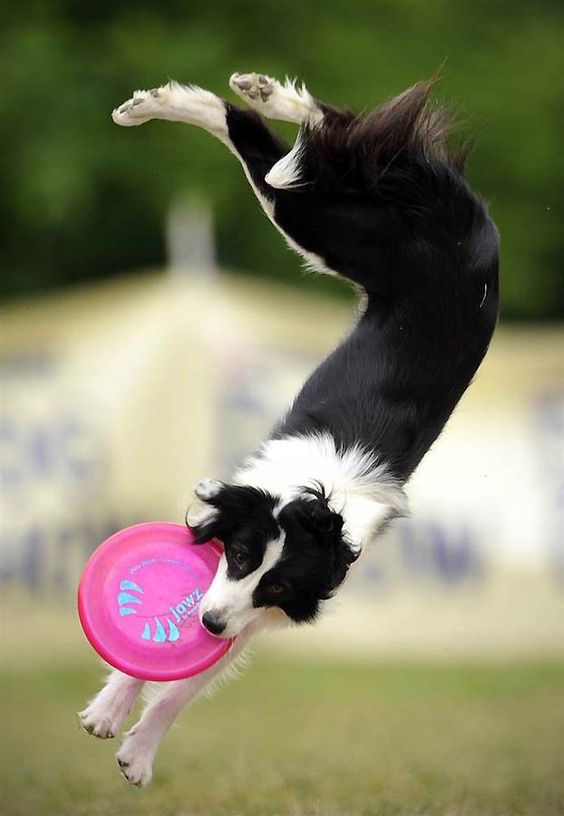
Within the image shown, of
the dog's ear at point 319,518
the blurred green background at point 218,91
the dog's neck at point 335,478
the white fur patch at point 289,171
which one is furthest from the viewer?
the blurred green background at point 218,91

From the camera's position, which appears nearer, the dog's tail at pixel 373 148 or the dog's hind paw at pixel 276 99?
the dog's tail at pixel 373 148

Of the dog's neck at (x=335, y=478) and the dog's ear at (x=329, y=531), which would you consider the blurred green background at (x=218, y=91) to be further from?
the dog's ear at (x=329, y=531)

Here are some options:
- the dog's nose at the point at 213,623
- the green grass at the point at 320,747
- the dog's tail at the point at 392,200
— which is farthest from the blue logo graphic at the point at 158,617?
the dog's tail at the point at 392,200

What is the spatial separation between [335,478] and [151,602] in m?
0.93

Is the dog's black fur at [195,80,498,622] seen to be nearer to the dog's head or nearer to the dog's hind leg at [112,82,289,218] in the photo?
the dog's hind leg at [112,82,289,218]

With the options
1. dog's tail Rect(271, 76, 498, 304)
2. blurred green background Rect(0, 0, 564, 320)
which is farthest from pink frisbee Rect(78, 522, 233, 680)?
blurred green background Rect(0, 0, 564, 320)

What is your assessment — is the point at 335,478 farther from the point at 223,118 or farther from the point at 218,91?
the point at 218,91

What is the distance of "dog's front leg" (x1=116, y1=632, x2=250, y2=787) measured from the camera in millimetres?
5953

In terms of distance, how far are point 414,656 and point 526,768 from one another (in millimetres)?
4039

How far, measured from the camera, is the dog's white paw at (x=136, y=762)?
5.95 metres

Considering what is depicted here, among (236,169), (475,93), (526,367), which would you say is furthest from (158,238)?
(526,367)

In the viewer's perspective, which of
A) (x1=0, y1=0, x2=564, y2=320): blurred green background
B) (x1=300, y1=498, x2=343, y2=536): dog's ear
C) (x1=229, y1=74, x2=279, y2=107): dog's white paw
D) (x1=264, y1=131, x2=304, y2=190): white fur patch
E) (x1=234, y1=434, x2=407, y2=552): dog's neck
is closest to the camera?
(x1=300, y1=498, x2=343, y2=536): dog's ear

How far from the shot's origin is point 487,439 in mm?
12250

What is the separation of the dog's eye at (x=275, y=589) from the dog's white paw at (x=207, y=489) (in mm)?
392
